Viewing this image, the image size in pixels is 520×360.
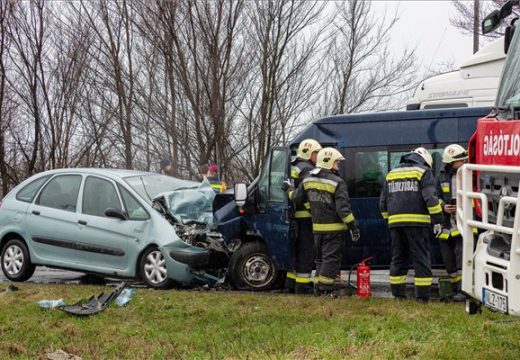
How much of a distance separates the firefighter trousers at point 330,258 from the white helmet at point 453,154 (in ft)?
4.75

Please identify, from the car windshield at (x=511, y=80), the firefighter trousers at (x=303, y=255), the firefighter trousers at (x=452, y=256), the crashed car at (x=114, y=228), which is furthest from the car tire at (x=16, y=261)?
the car windshield at (x=511, y=80)

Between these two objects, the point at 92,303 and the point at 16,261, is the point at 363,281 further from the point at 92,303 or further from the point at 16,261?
the point at 16,261

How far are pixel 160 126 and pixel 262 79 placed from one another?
8.56ft

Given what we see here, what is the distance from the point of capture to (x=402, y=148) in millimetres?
8398

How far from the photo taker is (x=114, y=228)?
8.95m

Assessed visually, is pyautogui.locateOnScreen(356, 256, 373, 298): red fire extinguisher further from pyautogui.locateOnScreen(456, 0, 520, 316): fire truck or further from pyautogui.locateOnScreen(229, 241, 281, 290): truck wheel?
pyautogui.locateOnScreen(456, 0, 520, 316): fire truck

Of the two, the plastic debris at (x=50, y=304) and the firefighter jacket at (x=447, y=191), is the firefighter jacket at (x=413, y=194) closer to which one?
the firefighter jacket at (x=447, y=191)

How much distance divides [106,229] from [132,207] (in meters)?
0.44

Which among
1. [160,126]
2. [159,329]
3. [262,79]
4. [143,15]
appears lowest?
[159,329]

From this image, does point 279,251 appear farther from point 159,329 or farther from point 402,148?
point 159,329

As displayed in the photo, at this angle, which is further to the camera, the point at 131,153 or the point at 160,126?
the point at 131,153

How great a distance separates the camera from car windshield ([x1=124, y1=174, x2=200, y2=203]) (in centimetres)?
922

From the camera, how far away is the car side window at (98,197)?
918 centimetres

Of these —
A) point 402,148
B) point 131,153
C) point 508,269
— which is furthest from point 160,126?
point 508,269
